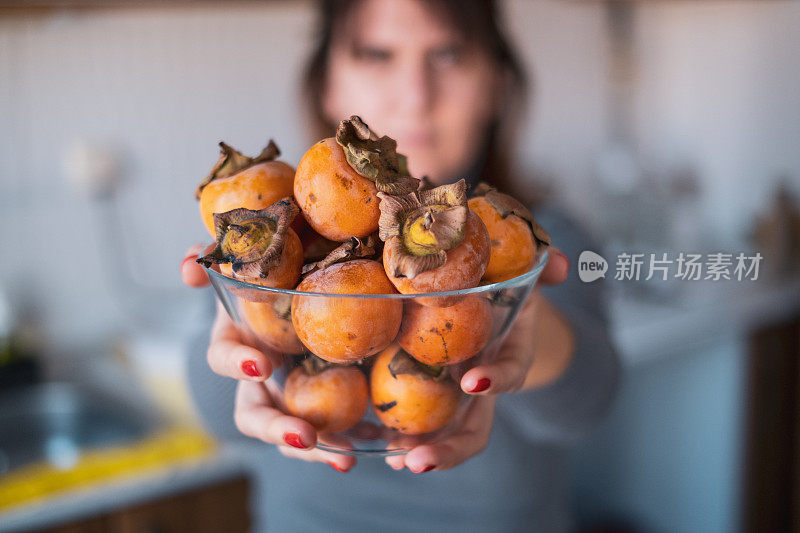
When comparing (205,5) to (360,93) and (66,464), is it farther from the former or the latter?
(66,464)

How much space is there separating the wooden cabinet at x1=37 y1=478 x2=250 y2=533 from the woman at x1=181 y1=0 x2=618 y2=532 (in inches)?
6.8

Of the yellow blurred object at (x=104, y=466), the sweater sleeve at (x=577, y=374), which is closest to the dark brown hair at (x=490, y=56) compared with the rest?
the sweater sleeve at (x=577, y=374)

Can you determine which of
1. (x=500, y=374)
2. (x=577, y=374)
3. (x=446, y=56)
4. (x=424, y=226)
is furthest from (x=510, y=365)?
(x=446, y=56)

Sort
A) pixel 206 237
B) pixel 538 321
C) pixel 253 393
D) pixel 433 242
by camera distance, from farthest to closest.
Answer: pixel 206 237, pixel 538 321, pixel 253 393, pixel 433 242

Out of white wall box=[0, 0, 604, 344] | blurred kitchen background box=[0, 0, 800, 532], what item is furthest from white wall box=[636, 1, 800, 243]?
white wall box=[0, 0, 604, 344]

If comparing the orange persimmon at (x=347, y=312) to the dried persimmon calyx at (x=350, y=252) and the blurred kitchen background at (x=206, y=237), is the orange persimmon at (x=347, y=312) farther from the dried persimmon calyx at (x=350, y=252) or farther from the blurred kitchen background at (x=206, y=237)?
the blurred kitchen background at (x=206, y=237)

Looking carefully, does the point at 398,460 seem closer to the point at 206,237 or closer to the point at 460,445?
the point at 460,445

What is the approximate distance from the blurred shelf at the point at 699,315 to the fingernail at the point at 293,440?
0.99 m

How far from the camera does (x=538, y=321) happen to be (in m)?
0.51

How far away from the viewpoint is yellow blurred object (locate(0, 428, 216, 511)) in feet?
2.99

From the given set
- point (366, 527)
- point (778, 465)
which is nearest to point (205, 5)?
point (366, 527)

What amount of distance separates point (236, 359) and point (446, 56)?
17.9 inches

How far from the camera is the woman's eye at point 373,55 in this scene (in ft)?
2.15

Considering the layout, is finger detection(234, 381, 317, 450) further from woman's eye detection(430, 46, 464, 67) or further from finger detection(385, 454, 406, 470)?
woman's eye detection(430, 46, 464, 67)
